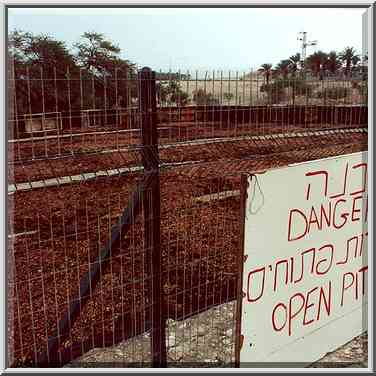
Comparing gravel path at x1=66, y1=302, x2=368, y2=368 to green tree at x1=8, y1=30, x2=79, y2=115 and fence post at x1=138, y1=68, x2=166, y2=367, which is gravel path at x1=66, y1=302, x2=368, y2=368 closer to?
fence post at x1=138, y1=68, x2=166, y2=367

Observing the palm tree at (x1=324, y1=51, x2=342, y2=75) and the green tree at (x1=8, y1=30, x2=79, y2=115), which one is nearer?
the green tree at (x1=8, y1=30, x2=79, y2=115)

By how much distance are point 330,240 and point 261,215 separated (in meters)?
0.74

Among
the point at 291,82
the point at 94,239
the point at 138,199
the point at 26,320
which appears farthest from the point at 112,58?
the point at 138,199

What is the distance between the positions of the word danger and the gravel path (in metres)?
0.86

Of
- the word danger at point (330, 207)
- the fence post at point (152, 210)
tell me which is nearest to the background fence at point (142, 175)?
the fence post at point (152, 210)

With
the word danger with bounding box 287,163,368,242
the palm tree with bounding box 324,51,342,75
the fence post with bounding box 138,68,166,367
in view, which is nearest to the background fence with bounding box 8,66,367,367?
the fence post with bounding box 138,68,166,367

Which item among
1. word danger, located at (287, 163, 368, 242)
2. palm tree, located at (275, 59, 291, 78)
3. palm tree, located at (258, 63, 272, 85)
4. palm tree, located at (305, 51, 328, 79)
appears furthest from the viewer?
palm tree, located at (305, 51, 328, 79)

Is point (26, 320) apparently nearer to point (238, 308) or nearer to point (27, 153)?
point (238, 308)

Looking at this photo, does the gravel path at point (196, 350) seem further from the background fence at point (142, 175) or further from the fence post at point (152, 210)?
the fence post at point (152, 210)

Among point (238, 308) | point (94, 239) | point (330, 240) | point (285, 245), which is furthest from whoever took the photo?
point (94, 239)

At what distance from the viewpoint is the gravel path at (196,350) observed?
3157mm

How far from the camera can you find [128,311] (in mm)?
3840

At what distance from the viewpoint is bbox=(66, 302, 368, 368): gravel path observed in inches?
124

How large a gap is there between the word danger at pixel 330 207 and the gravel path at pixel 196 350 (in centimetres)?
86
